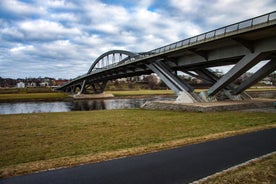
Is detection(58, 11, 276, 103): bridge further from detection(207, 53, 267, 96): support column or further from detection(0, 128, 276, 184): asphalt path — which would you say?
detection(0, 128, 276, 184): asphalt path

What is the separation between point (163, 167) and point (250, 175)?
1990 millimetres

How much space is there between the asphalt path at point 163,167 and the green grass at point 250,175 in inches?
14.4

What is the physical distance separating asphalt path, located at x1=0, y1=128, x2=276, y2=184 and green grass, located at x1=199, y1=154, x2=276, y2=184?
14.4 inches

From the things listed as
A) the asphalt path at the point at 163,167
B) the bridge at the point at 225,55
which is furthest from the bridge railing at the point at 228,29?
the asphalt path at the point at 163,167

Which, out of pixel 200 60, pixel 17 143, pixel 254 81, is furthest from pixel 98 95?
pixel 17 143

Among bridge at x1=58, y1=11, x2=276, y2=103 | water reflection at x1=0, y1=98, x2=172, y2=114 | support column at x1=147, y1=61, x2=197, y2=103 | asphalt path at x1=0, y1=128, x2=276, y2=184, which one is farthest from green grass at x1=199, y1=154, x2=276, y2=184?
water reflection at x1=0, y1=98, x2=172, y2=114

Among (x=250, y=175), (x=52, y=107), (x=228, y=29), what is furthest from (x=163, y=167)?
(x=52, y=107)

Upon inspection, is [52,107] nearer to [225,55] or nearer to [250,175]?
[225,55]

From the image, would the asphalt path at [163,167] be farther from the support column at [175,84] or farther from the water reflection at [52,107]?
the water reflection at [52,107]

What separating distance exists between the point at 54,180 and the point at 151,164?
242 cm

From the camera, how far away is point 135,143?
8.27 meters

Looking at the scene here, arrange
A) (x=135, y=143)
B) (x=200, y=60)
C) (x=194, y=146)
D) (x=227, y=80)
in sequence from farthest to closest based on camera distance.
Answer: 1. (x=200, y=60)
2. (x=227, y=80)
3. (x=135, y=143)
4. (x=194, y=146)

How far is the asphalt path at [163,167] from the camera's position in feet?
16.5

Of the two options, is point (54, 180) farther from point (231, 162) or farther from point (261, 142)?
point (261, 142)
